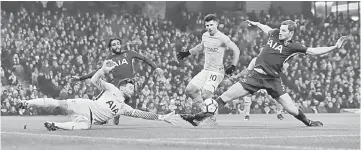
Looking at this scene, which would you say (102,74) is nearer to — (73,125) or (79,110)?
(79,110)

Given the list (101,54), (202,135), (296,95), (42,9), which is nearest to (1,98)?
(101,54)

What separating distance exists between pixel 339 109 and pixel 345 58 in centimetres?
459

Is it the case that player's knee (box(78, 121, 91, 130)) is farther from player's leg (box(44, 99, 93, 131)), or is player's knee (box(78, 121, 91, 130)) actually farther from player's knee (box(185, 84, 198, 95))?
player's knee (box(185, 84, 198, 95))

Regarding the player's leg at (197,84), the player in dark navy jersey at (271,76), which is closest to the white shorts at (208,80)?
the player's leg at (197,84)

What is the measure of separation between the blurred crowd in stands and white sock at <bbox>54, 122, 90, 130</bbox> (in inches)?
529

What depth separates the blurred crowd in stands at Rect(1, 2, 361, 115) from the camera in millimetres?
25797

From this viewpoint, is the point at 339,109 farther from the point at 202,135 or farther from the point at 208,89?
the point at 202,135

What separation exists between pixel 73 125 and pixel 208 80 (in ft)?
13.1

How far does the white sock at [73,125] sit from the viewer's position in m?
11.0

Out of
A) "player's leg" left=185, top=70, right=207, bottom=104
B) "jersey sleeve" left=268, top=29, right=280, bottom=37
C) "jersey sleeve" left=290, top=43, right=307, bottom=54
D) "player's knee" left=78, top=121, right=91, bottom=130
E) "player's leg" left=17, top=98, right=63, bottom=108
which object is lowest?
"player's knee" left=78, top=121, right=91, bottom=130

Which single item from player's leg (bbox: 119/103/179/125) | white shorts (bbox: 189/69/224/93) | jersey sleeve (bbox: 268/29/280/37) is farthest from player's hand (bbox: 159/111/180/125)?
jersey sleeve (bbox: 268/29/280/37)

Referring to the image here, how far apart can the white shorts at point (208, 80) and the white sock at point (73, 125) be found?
11.7ft

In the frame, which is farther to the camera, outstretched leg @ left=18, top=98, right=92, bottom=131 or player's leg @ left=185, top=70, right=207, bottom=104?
player's leg @ left=185, top=70, right=207, bottom=104

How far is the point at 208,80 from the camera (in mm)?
14453
